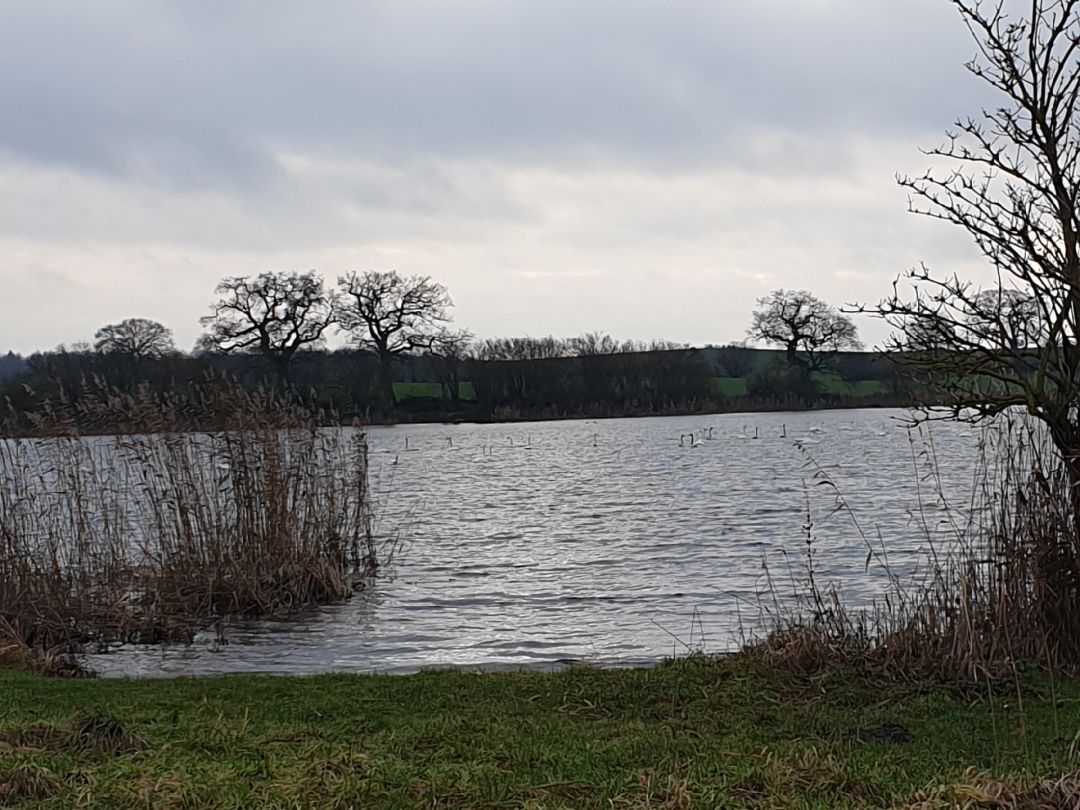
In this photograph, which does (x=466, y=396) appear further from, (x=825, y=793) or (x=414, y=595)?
(x=825, y=793)

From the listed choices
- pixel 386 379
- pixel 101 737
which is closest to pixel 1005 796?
pixel 101 737

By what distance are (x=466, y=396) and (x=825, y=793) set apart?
6664cm

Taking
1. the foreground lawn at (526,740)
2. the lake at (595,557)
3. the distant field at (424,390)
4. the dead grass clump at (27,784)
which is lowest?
the lake at (595,557)

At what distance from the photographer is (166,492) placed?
43.1ft

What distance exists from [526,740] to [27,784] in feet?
8.25

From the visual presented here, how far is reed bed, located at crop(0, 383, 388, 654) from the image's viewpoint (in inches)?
460

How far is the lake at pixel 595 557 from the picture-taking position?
11.3m

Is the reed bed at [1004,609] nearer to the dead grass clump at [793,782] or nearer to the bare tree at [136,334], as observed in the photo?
the dead grass clump at [793,782]

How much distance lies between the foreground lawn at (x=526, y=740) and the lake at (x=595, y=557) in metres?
2.08

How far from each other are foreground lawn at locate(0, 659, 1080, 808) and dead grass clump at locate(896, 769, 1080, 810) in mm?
31

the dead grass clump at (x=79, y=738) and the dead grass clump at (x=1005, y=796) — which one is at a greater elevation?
the dead grass clump at (x=1005, y=796)

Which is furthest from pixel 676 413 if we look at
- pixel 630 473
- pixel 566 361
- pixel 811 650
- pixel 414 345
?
pixel 811 650

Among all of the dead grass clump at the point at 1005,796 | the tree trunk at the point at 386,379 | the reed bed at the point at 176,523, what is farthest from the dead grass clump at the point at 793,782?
the tree trunk at the point at 386,379

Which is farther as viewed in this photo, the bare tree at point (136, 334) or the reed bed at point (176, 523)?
Answer: the bare tree at point (136, 334)
